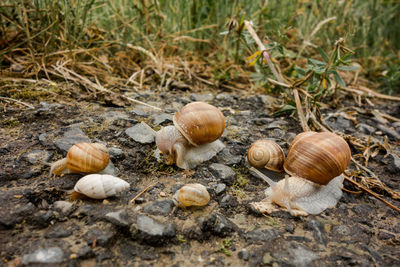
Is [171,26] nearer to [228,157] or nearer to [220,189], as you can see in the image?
[228,157]

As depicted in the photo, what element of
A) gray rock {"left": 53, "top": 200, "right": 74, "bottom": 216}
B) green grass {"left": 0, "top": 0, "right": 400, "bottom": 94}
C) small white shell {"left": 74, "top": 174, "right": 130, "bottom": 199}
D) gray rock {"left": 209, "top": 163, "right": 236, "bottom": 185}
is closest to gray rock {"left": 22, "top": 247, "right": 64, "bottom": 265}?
gray rock {"left": 53, "top": 200, "right": 74, "bottom": 216}

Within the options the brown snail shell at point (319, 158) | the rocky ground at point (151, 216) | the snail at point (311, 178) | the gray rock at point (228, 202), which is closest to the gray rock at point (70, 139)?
the rocky ground at point (151, 216)

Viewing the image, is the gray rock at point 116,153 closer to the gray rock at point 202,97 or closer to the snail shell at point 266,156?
the snail shell at point 266,156

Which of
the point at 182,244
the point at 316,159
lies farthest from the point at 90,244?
the point at 316,159

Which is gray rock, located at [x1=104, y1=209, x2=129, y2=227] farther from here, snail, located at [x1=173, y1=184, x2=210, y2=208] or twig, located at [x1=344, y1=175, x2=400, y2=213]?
twig, located at [x1=344, y1=175, x2=400, y2=213]

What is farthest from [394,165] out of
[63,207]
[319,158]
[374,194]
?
[63,207]

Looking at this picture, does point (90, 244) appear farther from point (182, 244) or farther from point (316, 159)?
point (316, 159)
